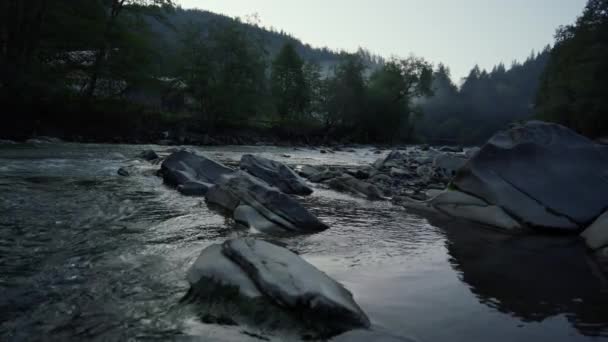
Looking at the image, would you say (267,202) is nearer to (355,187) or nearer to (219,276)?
(219,276)

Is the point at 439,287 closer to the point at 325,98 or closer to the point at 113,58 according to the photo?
Result: the point at 113,58

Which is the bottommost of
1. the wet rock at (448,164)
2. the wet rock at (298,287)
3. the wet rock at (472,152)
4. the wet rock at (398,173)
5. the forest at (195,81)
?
the wet rock at (298,287)

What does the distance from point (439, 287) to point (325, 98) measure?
48.4 metres

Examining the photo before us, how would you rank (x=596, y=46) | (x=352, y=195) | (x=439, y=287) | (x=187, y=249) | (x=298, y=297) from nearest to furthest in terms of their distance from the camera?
(x=298, y=297) < (x=439, y=287) < (x=187, y=249) < (x=352, y=195) < (x=596, y=46)

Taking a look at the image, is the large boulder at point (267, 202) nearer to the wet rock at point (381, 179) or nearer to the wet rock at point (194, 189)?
the wet rock at point (194, 189)

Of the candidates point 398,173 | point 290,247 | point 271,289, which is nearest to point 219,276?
point 271,289

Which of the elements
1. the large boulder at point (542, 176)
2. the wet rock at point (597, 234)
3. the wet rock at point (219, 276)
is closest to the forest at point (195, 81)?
the wet rock at point (219, 276)

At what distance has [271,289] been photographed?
8.37 ft

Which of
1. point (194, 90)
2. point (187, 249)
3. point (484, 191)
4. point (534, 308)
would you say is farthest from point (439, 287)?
point (194, 90)

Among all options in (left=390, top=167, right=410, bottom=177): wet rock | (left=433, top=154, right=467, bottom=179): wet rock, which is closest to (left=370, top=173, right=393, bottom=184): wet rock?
(left=390, top=167, right=410, bottom=177): wet rock

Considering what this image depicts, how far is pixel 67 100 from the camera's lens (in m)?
21.7

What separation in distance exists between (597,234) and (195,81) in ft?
104

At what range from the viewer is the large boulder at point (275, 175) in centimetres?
823

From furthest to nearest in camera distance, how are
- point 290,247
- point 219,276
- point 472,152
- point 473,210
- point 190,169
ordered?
point 472,152 → point 190,169 → point 473,210 → point 290,247 → point 219,276
